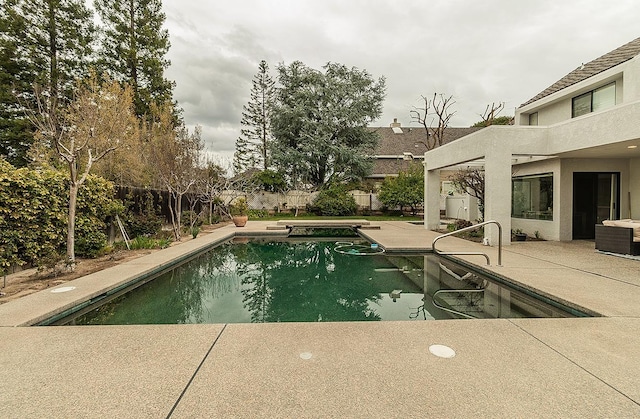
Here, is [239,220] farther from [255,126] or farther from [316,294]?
[255,126]

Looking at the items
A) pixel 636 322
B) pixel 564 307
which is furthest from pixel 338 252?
pixel 636 322

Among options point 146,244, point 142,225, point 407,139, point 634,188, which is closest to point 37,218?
point 146,244

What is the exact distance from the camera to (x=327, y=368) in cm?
234

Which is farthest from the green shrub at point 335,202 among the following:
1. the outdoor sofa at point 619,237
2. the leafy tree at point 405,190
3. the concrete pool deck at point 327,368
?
the concrete pool deck at point 327,368

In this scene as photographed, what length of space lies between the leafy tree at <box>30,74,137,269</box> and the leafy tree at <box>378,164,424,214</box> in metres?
13.5

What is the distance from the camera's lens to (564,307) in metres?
3.84

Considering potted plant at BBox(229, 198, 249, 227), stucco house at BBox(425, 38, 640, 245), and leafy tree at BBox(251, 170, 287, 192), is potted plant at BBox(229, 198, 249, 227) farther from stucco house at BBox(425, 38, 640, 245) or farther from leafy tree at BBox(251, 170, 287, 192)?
stucco house at BBox(425, 38, 640, 245)

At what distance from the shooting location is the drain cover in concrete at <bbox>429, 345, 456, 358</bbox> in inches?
101

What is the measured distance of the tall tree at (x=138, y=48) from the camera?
17.6 meters

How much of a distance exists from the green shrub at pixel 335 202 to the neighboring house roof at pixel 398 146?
4.64 metres

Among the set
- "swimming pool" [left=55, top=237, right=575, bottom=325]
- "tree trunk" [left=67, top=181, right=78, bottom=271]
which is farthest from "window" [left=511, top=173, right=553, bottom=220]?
"tree trunk" [left=67, top=181, right=78, bottom=271]

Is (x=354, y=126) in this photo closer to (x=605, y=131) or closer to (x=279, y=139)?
(x=279, y=139)

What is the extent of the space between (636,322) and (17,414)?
16.7 ft

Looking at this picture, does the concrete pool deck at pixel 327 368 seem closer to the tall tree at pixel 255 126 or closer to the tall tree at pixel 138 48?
the tall tree at pixel 138 48
